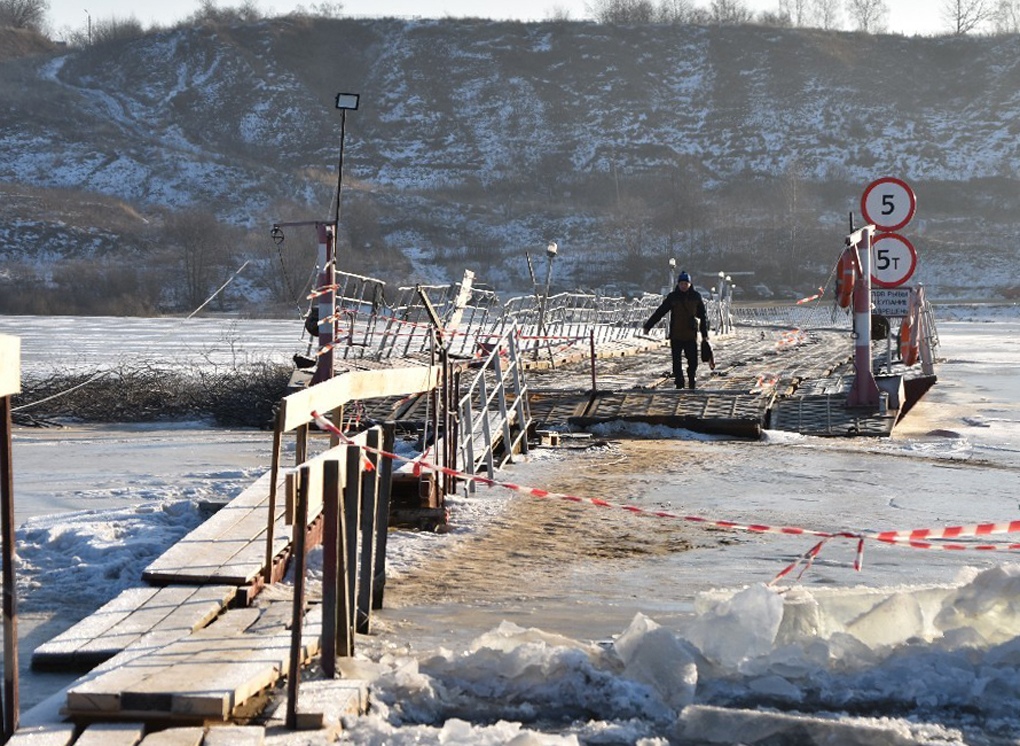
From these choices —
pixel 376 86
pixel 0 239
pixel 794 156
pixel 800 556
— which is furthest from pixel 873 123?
pixel 800 556

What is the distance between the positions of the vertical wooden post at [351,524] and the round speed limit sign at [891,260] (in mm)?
11663

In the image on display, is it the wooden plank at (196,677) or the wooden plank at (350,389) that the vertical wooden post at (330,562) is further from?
the wooden plank at (350,389)

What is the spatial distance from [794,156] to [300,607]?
10561cm

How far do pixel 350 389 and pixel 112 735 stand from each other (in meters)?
2.67

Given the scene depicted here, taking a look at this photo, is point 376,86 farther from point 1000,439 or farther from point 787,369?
point 1000,439

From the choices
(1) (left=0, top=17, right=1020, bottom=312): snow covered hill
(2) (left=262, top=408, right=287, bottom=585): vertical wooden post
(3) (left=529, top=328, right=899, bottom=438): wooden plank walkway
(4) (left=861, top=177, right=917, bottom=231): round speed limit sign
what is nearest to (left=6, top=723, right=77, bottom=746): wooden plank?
(2) (left=262, top=408, right=287, bottom=585): vertical wooden post

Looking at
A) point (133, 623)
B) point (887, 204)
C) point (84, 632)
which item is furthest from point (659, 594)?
point (887, 204)

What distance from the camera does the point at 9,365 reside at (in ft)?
15.1

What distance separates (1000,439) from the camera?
14.4 meters

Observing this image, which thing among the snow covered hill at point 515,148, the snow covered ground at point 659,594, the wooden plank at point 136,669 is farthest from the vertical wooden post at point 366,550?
the snow covered hill at point 515,148

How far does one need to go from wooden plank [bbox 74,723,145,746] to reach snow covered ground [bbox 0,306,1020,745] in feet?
2.13

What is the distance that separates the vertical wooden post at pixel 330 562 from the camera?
201 inches

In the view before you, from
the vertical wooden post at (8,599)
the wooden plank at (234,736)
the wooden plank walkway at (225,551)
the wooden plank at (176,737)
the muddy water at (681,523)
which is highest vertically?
the vertical wooden post at (8,599)

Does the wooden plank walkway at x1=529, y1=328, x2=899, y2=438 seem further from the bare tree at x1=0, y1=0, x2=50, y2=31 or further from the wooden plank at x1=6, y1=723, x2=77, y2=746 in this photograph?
the bare tree at x1=0, y1=0, x2=50, y2=31
